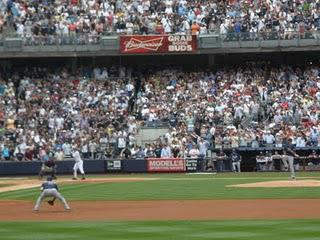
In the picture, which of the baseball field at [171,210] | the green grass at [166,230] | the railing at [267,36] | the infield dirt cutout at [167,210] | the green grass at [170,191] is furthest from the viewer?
the railing at [267,36]

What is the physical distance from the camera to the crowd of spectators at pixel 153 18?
1845 inches

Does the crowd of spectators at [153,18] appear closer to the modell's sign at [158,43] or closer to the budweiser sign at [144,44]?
the modell's sign at [158,43]

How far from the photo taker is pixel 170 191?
28.2 m

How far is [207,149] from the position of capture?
41656 millimetres

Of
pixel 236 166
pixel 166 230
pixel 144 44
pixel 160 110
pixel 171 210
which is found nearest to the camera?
pixel 166 230

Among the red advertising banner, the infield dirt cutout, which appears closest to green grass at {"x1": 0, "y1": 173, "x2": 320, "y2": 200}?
the infield dirt cutout

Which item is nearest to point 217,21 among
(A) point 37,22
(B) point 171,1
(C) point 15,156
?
(B) point 171,1

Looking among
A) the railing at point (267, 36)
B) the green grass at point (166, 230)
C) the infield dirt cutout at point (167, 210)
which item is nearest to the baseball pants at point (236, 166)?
the railing at point (267, 36)

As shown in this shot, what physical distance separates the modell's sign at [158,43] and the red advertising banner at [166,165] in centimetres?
815

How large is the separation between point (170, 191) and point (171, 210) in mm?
6954

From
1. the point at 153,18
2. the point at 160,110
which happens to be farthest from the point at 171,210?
the point at 153,18

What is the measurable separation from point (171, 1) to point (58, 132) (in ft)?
36.6

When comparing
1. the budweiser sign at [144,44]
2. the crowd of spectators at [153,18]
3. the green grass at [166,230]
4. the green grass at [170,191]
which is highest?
the crowd of spectators at [153,18]

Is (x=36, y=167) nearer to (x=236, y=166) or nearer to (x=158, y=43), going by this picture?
(x=236, y=166)
